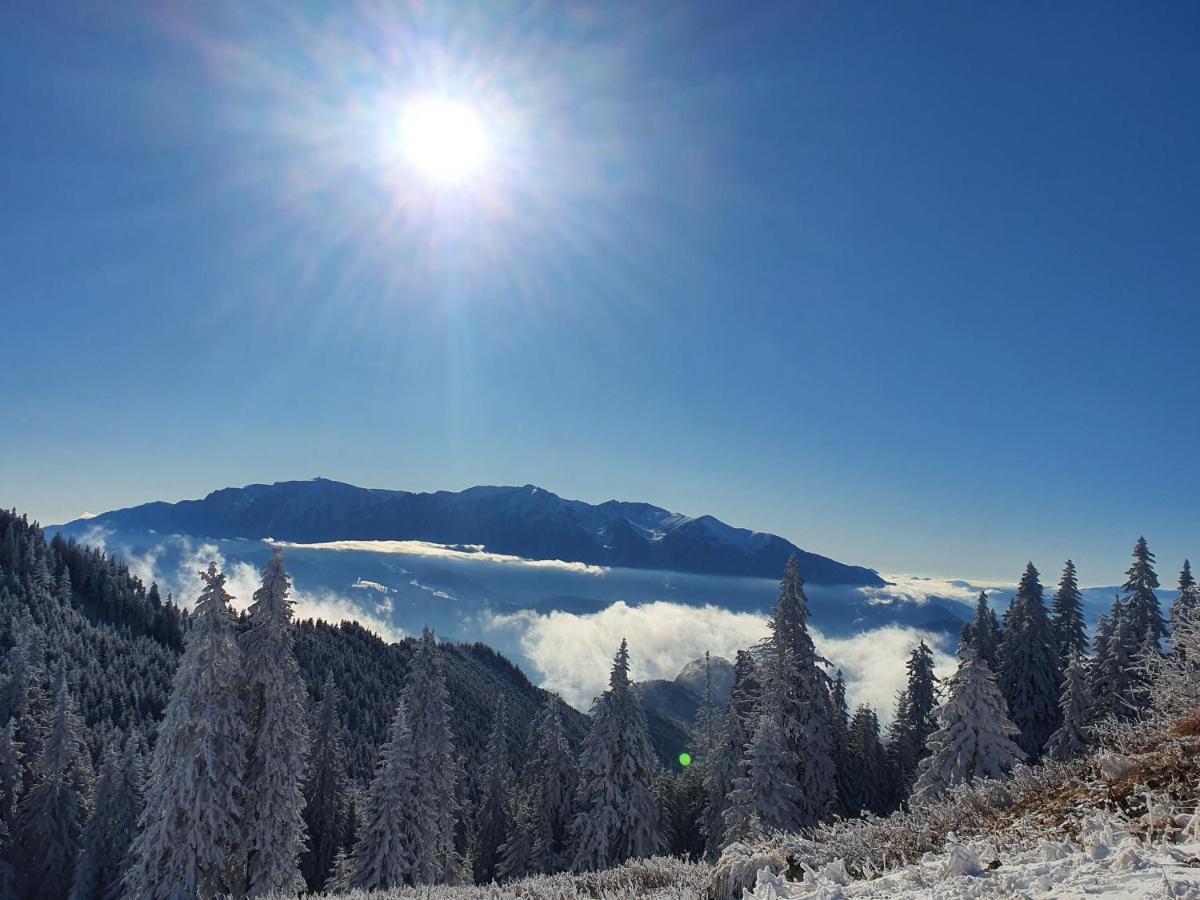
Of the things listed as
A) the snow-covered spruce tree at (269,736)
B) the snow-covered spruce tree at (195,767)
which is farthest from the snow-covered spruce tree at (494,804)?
the snow-covered spruce tree at (195,767)

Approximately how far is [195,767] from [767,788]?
21678 millimetres

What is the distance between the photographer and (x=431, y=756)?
32.2 meters

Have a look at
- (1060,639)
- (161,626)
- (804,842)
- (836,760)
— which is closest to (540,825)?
(836,760)

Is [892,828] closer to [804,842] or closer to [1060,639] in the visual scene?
[804,842]

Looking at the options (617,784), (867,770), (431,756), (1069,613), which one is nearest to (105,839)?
(431,756)

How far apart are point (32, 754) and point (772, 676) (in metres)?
58.2

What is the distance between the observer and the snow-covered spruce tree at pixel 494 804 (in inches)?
1781

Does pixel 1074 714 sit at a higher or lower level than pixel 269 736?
higher

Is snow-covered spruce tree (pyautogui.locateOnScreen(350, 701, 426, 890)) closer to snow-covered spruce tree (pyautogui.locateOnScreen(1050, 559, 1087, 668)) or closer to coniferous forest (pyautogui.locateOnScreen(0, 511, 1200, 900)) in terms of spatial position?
coniferous forest (pyautogui.locateOnScreen(0, 511, 1200, 900))

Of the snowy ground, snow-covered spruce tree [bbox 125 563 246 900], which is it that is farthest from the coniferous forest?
the snowy ground

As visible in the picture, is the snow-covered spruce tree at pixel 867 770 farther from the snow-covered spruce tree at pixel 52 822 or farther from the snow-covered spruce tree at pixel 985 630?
the snow-covered spruce tree at pixel 52 822

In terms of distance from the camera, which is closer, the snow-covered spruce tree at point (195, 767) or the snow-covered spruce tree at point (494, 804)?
the snow-covered spruce tree at point (195, 767)

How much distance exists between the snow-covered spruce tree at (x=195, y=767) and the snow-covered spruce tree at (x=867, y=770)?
30307 mm

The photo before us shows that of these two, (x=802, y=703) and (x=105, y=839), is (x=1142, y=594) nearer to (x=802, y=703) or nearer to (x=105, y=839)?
(x=802, y=703)
